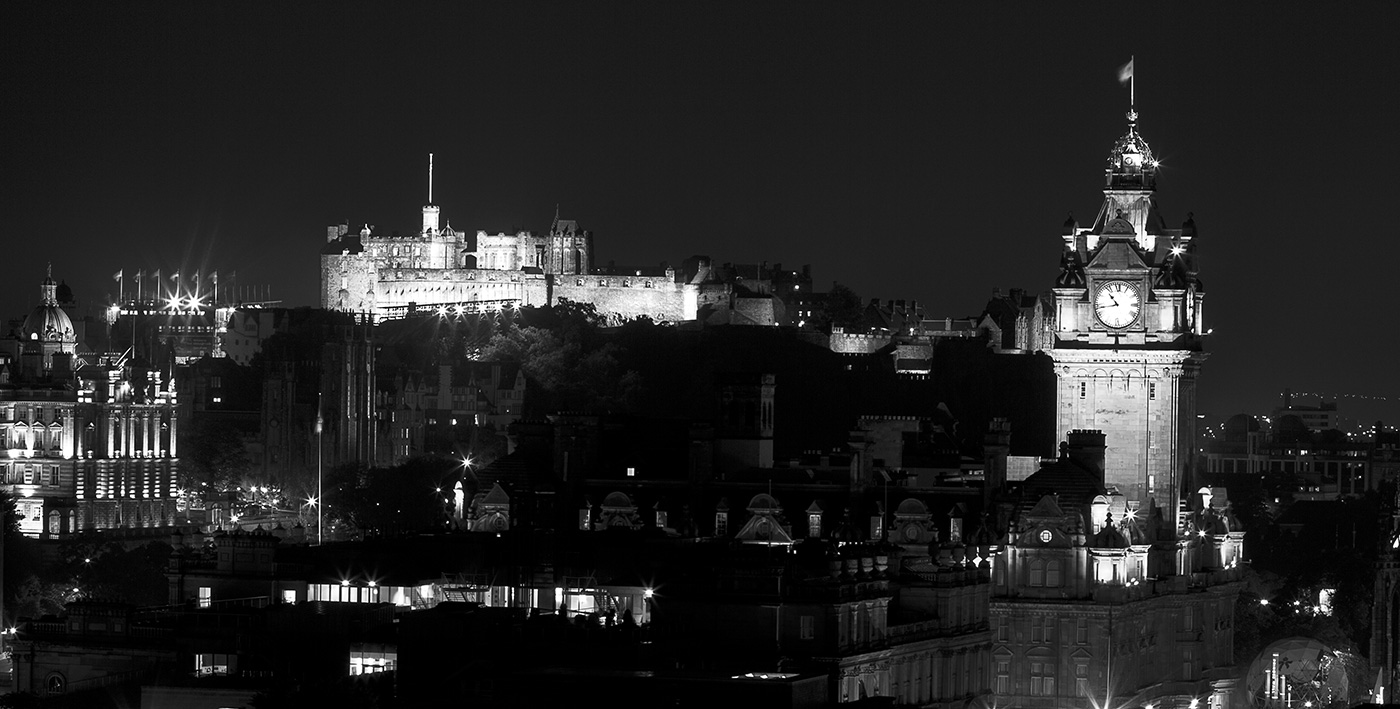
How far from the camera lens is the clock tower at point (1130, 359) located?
139 metres

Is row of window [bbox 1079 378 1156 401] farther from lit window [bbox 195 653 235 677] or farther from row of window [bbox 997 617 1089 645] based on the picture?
lit window [bbox 195 653 235 677]

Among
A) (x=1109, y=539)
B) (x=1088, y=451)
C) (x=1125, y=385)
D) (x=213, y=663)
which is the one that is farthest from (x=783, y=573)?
(x=1125, y=385)

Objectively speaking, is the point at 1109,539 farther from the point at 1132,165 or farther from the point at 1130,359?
the point at 1132,165

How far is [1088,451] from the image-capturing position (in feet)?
436

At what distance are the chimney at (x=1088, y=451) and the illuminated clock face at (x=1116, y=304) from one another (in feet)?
23.8

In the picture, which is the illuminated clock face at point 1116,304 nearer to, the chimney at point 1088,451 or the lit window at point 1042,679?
the chimney at point 1088,451

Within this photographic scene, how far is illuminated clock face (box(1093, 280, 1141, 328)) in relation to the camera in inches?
5492

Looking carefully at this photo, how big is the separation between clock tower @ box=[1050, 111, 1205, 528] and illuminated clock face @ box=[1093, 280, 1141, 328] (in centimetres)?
3

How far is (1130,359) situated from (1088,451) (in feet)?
23.8

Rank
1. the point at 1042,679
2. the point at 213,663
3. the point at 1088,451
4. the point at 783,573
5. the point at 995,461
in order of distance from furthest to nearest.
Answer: the point at 995,461, the point at 1088,451, the point at 1042,679, the point at 783,573, the point at 213,663

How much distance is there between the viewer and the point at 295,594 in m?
120

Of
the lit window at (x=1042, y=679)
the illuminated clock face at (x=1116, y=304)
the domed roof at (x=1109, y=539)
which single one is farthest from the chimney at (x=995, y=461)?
the lit window at (x=1042, y=679)

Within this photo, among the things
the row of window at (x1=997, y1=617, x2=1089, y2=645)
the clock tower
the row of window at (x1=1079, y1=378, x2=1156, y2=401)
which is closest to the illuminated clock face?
the clock tower

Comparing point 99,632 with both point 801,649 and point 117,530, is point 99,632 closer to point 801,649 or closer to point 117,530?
point 801,649
